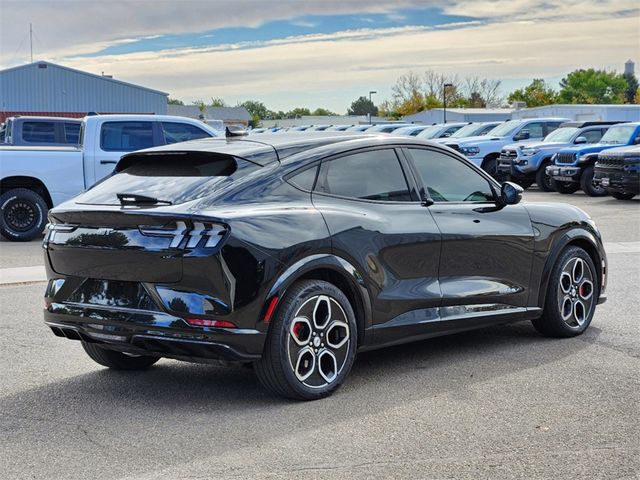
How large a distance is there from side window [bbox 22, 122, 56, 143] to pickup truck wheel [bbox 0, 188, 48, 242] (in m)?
7.26

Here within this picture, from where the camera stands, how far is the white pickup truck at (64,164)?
1580 centimetres

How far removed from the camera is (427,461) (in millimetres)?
4941

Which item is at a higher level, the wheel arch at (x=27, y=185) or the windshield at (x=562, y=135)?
the windshield at (x=562, y=135)

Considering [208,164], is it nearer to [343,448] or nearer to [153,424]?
[153,424]

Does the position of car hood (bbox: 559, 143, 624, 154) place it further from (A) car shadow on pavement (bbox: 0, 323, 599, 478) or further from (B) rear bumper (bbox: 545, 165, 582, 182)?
(A) car shadow on pavement (bbox: 0, 323, 599, 478)

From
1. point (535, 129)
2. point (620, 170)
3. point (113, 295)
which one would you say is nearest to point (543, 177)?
point (535, 129)

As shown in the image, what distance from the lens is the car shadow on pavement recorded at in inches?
207

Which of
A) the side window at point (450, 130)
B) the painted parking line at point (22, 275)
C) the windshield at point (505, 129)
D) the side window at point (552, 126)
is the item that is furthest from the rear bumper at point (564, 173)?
the painted parking line at point (22, 275)

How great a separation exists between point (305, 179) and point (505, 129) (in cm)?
2610

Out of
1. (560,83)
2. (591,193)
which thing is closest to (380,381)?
(591,193)

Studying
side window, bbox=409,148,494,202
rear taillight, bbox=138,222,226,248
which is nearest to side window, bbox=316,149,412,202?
side window, bbox=409,148,494,202

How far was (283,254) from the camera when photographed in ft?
19.2

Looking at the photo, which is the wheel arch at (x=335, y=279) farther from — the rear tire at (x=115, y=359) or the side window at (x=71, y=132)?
the side window at (x=71, y=132)

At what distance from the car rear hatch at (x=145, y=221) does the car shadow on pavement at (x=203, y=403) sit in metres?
0.80
